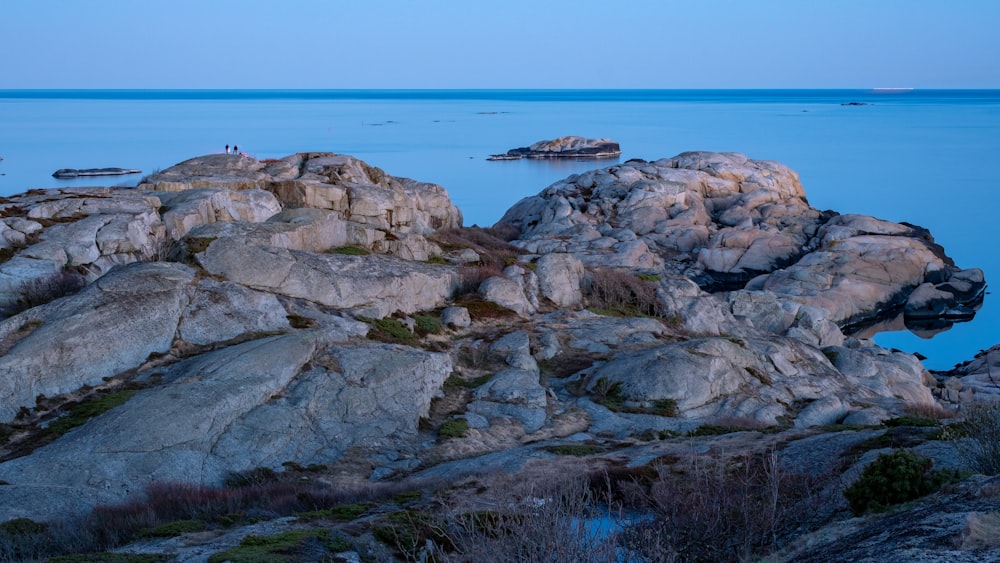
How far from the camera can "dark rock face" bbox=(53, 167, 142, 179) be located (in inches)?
3615

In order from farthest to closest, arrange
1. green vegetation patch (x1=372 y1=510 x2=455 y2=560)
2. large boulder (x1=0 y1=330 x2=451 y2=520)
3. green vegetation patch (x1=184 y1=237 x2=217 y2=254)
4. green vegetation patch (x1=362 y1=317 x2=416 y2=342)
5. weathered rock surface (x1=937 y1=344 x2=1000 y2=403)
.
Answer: weathered rock surface (x1=937 y1=344 x2=1000 y2=403)
green vegetation patch (x1=184 y1=237 x2=217 y2=254)
green vegetation patch (x1=362 y1=317 x2=416 y2=342)
large boulder (x1=0 y1=330 x2=451 y2=520)
green vegetation patch (x1=372 y1=510 x2=455 y2=560)

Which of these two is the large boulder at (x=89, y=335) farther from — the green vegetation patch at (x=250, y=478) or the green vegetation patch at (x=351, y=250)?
the green vegetation patch at (x=351, y=250)

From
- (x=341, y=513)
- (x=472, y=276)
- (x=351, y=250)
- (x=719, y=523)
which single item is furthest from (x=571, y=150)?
(x=719, y=523)

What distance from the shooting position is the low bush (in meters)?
12.5

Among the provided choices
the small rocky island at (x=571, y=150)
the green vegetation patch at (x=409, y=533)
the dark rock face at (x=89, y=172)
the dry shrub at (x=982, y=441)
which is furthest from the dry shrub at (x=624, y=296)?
the small rocky island at (x=571, y=150)

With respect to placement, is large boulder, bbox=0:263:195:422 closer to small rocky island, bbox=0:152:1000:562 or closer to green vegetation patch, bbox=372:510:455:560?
small rocky island, bbox=0:152:1000:562

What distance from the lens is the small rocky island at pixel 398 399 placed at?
1239 cm

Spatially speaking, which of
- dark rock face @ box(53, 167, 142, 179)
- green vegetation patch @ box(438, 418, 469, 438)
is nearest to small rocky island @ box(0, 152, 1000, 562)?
green vegetation patch @ box(438, 418, 469, 438)

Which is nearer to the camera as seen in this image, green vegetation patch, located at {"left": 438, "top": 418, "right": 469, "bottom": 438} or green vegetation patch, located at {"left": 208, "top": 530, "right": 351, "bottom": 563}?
green vegetation patch, located at {"left": 208, "top": 530, "right": 351, "bottom": 563}

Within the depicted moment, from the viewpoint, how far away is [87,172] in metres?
93.4

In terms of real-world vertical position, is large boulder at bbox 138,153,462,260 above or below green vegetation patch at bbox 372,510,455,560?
above

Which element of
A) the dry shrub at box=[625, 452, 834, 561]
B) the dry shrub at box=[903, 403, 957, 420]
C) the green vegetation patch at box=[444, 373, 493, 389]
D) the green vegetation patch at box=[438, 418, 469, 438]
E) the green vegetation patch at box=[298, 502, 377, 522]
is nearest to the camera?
the dry shrub at box=[625, 452, 834, 561]

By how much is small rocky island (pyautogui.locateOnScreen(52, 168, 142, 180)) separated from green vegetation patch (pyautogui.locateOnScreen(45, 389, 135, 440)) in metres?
81.0

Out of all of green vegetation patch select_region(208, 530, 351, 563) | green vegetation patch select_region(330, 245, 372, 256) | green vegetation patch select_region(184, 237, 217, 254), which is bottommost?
green vegetation patch select_region(208, 530, 351, 563)
